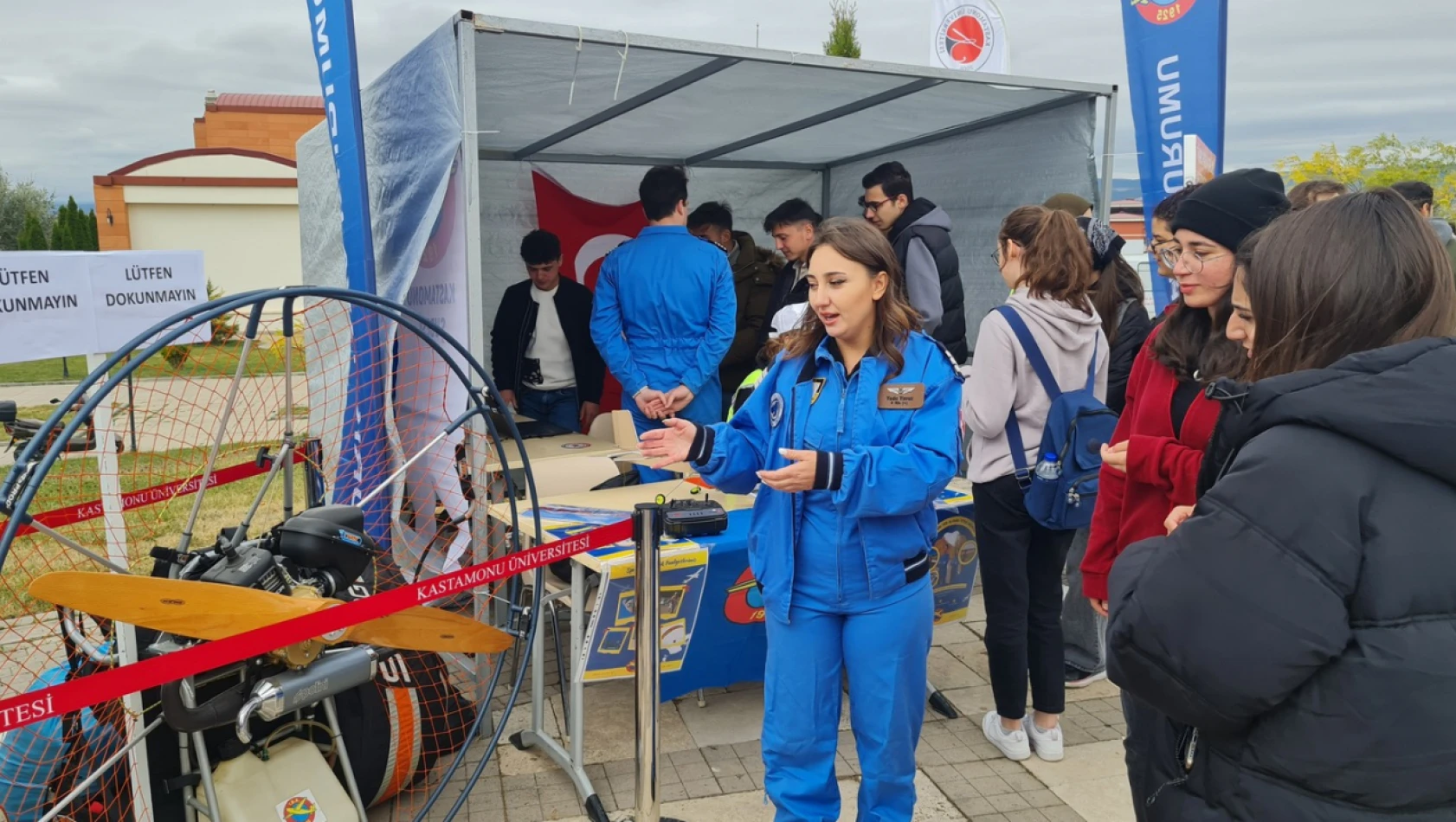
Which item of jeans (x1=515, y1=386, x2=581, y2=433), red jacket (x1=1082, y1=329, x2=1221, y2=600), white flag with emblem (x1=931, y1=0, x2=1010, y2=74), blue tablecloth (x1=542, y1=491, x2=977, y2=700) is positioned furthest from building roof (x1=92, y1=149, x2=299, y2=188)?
red jacket (x1=1082, y1=329, x2=1221, y2=600)

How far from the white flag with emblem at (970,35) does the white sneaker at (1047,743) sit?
700 cm

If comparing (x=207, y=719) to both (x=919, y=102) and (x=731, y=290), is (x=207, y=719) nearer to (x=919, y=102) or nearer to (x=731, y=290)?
(x=731, y=290)

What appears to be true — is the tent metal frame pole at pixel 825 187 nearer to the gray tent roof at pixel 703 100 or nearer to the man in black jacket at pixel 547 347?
the gray tent roof at pixel 703 100

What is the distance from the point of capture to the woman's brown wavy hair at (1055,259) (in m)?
2.86

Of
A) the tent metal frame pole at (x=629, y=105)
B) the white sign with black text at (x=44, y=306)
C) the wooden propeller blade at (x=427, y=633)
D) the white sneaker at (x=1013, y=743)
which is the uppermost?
the tent metal frame pole at (x=629, y=105)

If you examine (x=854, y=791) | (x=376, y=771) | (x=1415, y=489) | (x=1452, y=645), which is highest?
(x=1415, y=489)

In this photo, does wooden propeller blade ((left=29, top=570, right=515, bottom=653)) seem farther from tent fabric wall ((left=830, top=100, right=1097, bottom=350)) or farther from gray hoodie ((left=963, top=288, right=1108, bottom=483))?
tent fabric wall ((left=830, top=100, right=1097, bottom=350))

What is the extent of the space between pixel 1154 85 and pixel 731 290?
2609mm

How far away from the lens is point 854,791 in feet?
9.62

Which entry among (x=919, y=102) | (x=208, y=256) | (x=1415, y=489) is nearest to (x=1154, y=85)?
(x=919, y=102)

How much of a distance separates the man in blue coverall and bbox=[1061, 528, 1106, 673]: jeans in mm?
1744

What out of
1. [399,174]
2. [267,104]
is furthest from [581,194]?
[267,104]

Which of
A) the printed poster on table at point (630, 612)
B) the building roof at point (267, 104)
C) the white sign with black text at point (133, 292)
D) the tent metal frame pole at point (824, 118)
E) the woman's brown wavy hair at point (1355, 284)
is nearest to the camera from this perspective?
the woman's brown wavy hair at point (1355, 284)

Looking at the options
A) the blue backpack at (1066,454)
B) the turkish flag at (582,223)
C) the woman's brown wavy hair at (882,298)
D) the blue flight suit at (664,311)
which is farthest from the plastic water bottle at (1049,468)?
the turkish flag at (582,223)
